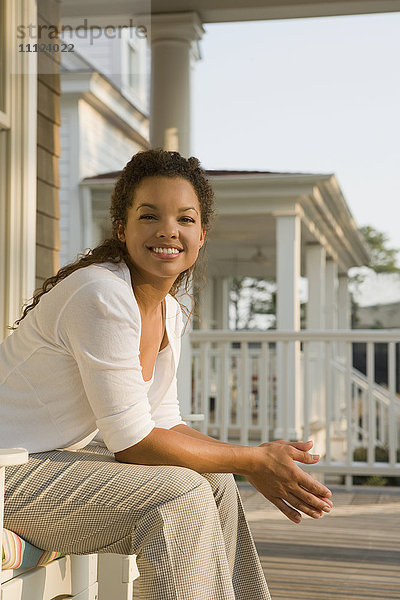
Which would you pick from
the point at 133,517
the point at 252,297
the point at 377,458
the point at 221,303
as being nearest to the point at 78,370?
the point at 133,517

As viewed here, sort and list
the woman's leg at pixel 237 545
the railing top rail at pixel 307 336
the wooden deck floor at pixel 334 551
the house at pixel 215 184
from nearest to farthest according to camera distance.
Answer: the woman's leg at pixel 237 545
the wooden deck floor at pixel 334 551
the house at pixel 215 184
the railing top rail at pixel 307 336

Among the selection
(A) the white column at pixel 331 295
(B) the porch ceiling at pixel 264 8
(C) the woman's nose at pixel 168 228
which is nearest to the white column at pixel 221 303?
(A) the white column at pixel 331 295

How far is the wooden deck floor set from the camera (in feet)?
9.13

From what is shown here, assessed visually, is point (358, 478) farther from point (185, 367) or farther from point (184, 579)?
point (184, 579)

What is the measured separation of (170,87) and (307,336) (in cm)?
176

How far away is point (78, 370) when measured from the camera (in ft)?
5.35

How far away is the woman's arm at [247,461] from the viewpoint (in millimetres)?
1552

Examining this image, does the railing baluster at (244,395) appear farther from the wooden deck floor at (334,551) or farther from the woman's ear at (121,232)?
the woman's ear at (121,232)

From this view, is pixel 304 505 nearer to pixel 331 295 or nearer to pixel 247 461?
Answer: pixel 247 461

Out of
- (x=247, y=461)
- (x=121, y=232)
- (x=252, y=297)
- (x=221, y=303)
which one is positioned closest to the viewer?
(x=247, y=461)

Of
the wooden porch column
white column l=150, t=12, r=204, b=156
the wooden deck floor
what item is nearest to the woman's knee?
the wooden deck floor

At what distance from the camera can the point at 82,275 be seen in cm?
159

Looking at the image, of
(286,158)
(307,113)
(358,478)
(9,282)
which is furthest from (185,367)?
(307,113)

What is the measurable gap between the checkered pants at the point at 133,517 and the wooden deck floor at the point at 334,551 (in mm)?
1237
